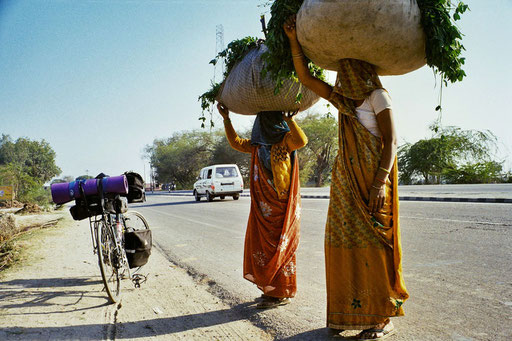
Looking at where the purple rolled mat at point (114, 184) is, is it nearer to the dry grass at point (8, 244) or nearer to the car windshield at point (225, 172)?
the dry grass at point (8, 244)

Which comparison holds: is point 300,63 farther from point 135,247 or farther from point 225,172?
point 225,172

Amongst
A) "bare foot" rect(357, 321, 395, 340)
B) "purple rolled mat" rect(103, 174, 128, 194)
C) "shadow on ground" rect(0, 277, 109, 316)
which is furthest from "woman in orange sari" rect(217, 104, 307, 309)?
"shadow on ground" rect(0, 277, 109, 316)

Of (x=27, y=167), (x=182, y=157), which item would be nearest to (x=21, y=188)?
(x=27, y=167)

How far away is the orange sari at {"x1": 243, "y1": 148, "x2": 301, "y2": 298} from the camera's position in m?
3.33

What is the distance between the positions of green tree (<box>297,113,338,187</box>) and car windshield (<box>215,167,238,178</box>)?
21147 millimetres

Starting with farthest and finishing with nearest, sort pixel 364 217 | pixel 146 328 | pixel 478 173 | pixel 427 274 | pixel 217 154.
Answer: pixel 217 154
pixel 478 173
pixel 427 274
pixel 146 328
pixel 364 217

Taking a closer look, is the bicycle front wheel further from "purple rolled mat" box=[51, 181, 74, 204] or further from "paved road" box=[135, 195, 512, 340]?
"paved road" box=[135, 195, 512, 340]

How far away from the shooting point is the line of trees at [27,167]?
71.2 ft

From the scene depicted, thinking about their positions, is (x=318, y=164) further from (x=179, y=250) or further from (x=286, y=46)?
(x=286, y=46)

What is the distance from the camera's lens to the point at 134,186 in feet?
14.1

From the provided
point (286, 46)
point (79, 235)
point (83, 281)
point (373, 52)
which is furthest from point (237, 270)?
point (79, 235)

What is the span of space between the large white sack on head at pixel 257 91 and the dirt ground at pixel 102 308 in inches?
77.2

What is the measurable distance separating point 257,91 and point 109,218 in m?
2.10

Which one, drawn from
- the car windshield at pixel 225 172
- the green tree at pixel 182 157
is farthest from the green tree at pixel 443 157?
the green tree at pixel 182 157
